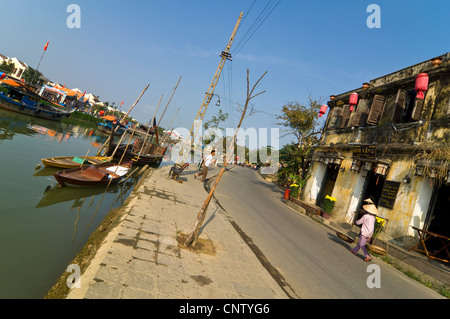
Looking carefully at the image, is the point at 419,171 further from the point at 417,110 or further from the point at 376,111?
the point at 376,111

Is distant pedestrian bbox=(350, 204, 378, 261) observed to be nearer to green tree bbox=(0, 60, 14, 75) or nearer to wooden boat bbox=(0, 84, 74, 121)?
wooden boat bbox=(0, 84, 74, 121)

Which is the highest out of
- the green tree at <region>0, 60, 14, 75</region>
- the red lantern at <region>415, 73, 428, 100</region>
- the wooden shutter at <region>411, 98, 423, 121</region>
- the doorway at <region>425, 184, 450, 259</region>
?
the green tree at <region>0, 60, 14, 75</region>

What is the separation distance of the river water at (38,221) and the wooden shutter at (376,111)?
1239cm

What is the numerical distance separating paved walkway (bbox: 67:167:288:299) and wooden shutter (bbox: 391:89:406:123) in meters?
9.11

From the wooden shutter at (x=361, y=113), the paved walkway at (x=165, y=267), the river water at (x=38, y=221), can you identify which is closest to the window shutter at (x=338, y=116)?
the wooden shutter at (x=361, y=113)

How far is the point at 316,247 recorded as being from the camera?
7777 mm

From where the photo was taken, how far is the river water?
421 centimetres

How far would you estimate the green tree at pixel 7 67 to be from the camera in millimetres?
52516

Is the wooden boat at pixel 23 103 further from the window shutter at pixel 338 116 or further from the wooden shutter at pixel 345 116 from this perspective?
the wooden shutter at pixel 345 116

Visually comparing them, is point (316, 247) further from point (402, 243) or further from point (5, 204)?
point (5, 204)

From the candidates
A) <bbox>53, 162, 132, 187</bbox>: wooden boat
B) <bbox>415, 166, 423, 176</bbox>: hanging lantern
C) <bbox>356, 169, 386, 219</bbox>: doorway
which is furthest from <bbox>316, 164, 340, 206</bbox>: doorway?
<bbox>53, 162, 132, 187</bbox>: wooden boat
